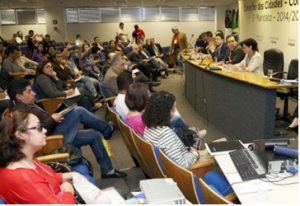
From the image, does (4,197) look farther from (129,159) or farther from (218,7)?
(218,7)

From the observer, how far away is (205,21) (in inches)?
682

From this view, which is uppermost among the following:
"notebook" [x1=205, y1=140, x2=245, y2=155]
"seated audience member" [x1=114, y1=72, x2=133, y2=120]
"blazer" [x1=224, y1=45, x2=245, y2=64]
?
"blazer" [x1=224, y1=45, x2=245, y2=64]

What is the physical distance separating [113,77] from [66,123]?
1.66 meters

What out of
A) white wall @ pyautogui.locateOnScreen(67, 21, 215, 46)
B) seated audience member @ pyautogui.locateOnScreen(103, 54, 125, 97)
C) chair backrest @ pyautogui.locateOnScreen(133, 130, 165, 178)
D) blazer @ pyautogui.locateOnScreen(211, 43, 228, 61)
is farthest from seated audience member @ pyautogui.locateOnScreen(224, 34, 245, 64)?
white wall @ pyautogui.locateOnScreen(67, 21, 215, 46)

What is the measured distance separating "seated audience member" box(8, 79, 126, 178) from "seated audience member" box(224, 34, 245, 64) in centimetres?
318

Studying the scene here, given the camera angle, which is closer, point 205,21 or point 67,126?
point 67,126

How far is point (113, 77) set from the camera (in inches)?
179

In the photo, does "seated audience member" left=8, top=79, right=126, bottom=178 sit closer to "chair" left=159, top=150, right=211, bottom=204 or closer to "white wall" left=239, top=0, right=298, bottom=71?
"chair" left=159, top=150, right=211, bottom=204

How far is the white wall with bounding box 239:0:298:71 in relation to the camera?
6427mm

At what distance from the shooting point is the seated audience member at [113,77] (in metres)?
4.56

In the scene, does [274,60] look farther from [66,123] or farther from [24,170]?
[24,170]

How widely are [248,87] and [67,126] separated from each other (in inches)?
81.6

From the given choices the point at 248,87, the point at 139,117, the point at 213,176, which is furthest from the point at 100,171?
the point at 248,87

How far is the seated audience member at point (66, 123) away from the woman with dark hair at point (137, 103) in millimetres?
499
